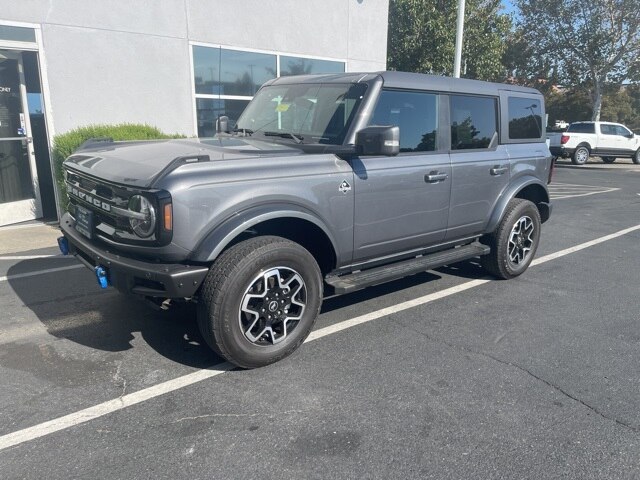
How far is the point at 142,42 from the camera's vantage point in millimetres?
8500

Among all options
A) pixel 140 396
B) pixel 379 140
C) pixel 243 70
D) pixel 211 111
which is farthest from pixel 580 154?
pixel 140 396

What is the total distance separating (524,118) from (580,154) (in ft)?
60.6

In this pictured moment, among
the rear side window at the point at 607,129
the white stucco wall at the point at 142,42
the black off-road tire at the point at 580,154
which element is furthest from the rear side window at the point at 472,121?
the rear side window at the point at 607,129

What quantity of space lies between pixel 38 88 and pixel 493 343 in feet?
25.1

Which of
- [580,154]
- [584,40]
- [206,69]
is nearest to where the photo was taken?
[206,69]

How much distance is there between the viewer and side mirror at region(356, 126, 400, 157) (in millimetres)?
3555

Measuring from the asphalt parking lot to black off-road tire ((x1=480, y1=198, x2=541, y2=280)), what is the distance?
29 cm

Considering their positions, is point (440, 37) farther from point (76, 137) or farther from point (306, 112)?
point (306, 112)

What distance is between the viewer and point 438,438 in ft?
9.07

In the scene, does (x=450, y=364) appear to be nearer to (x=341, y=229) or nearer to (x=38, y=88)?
(x=341, y=229)

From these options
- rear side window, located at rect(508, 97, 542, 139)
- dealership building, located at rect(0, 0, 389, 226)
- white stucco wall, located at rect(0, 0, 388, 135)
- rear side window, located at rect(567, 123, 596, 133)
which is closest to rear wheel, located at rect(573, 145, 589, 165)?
rear side window, located at rect(567, 123, 596, 133)

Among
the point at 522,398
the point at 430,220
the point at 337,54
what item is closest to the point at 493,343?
the point at 522,398

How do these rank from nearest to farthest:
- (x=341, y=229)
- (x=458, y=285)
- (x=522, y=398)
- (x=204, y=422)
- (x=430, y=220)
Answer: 1. (x=204, y=422)
2. (x=522, y=398)
3. (x=341, y=229)
4. (x=430, y=220)
5. (x=458, y=285)

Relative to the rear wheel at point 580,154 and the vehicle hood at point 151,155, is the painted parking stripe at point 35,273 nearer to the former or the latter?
the vehicle hood at point 151,155
